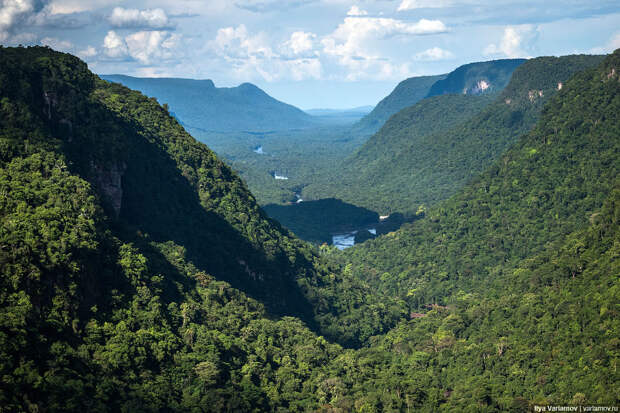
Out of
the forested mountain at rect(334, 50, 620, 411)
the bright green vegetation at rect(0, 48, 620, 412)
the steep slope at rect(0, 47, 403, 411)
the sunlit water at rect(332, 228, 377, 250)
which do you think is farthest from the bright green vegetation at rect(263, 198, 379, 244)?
the steep slope at rect(0, 47, 403, 411)

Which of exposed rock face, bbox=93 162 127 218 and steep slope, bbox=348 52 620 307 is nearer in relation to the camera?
exposed rock face, bbox=93 162 127 218

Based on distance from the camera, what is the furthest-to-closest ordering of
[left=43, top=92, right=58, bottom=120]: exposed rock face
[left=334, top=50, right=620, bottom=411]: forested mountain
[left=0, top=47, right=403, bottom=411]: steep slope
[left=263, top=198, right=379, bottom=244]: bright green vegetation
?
[left=263, top=198, right=379, bottom=244]: bright green vegetation → [left=43, top=92, right=58, bottom=120]: exposed rock face → [left=334, top=50, right=620, bottom=411]: forested mountain → [left=0, top=47, right=403, bottom=411]: steep slope

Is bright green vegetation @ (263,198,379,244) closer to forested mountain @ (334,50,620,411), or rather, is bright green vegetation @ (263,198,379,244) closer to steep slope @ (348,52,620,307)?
forested mountain @ (334,50,620,411)

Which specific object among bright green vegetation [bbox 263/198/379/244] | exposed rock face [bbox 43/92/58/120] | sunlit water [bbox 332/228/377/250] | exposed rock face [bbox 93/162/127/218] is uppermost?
exposed rock face [bbox 43/92/58/120]

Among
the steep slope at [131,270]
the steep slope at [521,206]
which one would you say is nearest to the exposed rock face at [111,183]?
the steep slope at [131,270]

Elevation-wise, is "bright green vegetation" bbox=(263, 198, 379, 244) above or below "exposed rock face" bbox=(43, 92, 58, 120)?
below

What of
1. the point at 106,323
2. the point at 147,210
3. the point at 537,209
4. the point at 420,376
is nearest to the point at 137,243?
the point at 147,210

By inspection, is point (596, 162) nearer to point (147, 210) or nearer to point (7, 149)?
point (147, 210)
